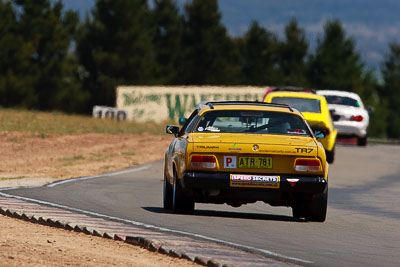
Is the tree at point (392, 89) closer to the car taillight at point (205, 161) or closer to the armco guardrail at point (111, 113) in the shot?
the armco guardrail at point (111, 113)

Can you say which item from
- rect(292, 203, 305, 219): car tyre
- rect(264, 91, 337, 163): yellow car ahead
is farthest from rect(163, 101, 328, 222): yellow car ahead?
rect(264, 91, 337, 163): yellow car ahead

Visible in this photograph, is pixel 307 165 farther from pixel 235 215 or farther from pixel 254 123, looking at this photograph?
pixel 235 215

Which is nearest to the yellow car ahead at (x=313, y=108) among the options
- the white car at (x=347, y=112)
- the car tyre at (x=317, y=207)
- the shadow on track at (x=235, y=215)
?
the white car at (x=347, y=112)

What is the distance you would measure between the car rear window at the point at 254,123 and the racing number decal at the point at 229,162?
0.67 metres

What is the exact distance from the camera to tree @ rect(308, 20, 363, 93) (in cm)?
9144

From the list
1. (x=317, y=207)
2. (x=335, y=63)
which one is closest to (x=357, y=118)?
(x=317, y=207)

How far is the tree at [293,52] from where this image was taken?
90.6m

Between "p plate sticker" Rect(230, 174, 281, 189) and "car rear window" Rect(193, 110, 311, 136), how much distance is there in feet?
2.74

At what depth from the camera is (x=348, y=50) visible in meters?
93.4

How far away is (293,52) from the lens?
9112 centimetres

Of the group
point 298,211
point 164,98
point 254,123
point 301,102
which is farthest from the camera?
point 164,98

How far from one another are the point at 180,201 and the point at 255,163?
1147mm

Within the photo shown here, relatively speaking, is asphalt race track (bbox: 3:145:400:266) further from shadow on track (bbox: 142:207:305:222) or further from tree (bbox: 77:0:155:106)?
tree (bbox: 77:0:155:106)

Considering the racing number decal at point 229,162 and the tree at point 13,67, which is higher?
the tree at point 13,67
